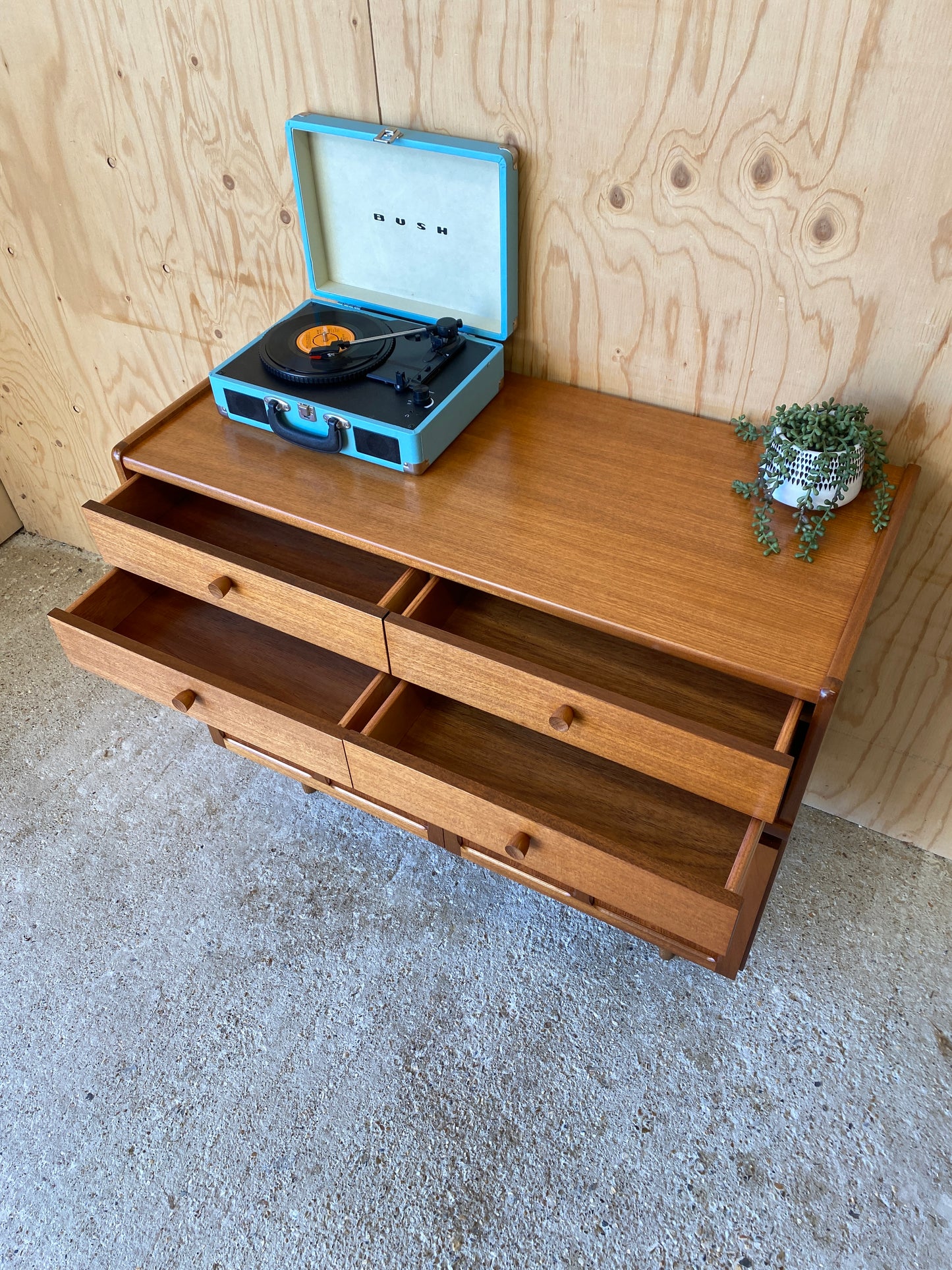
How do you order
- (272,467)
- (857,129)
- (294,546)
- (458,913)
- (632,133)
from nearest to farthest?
(857,129), (632,133), (272,467), (294,546), (458,913)

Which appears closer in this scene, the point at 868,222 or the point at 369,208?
the point at 868,222

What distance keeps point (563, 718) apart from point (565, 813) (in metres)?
0.18

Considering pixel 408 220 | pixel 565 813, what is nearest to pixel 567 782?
pixel 565 813

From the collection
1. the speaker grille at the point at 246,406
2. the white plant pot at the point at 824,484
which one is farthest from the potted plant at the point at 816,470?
the speaker grille at the point at 246,406

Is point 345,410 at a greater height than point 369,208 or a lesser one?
lesser

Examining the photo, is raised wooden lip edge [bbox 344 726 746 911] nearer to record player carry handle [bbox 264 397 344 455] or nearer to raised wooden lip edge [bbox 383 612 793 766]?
A: raised wooden lip edge [bbox 383 612 793 766]

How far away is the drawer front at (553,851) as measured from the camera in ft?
3.28

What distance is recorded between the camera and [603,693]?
1025 millimetres

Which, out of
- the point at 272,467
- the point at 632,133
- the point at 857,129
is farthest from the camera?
the point at 272,467

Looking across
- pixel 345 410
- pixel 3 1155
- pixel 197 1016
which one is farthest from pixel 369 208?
pixel 3 1155

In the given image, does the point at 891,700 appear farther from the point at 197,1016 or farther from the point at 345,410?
the point at 197,1016

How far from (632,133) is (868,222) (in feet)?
0.97

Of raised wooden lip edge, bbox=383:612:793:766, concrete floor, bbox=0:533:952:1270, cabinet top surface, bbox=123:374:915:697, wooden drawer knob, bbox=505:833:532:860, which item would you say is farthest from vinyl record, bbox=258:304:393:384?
concrete floor, bbox=0:533:952:1270

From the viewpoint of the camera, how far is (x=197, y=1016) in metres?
1.45
